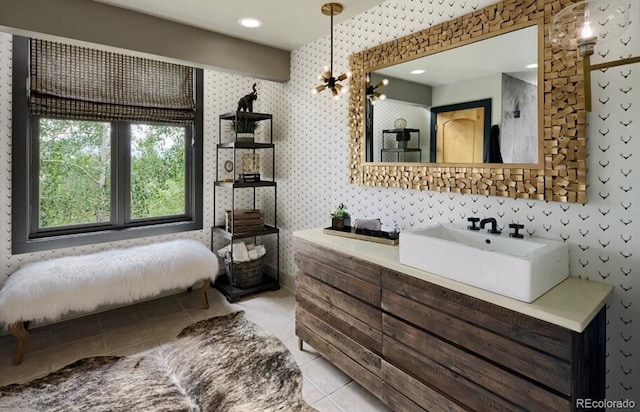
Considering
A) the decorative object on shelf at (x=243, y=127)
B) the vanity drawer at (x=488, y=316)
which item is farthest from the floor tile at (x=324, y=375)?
the decorative object on shelf at (x=243, y=127)

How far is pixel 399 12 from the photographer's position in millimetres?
2381

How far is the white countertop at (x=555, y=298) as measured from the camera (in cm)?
122

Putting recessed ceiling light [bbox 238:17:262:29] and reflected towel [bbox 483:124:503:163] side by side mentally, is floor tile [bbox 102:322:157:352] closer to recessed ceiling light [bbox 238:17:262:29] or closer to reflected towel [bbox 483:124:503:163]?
recessed ceiling light [bbox 238:17:262:29]

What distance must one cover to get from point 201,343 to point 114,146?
2.11 meters

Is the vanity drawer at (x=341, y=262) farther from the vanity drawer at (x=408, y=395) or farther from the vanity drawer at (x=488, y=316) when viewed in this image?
the vanity drawer at (x=408, y=395)

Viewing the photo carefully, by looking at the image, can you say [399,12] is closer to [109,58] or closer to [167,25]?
[167,25]

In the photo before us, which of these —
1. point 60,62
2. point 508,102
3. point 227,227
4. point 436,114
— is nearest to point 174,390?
point 227,227

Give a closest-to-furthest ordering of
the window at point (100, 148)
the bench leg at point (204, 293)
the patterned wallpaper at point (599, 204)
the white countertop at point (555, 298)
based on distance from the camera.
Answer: the white countertop at point (555, 298), the patterned wallpaper at point (599, 204), the window at point (100, 148), the bench leg at point (204, 293)

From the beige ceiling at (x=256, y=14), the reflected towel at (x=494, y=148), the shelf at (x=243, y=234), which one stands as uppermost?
the beige ceiling at (x=256, y=14)

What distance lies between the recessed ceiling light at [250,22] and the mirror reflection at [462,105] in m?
1.08

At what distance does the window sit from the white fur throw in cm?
40

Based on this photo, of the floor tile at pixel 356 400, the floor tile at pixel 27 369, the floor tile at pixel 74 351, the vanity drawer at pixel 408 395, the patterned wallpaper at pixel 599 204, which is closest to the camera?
the patterned wallpaper at pixel 599 204

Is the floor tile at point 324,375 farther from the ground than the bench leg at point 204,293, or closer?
closer

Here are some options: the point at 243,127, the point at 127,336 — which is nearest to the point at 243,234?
the point at 243,127
